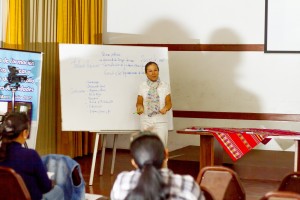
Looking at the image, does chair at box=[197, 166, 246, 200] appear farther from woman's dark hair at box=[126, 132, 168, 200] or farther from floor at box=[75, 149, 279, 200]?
floor at box=[75, 149, 279, 200]

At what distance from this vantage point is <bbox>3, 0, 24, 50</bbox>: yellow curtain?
5832 millimetres

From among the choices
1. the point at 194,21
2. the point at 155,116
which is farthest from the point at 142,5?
the point at 155,116

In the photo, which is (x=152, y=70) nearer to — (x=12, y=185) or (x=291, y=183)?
(x=291, y=183)

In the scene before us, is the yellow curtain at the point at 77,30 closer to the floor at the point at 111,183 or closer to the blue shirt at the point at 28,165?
the floor at the point at 111,183

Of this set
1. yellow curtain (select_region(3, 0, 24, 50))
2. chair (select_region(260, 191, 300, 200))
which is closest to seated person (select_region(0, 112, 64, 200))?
chair (select_region(260, 191, 300, 200))

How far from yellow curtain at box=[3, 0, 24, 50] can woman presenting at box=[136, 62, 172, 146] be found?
1589 millimetres

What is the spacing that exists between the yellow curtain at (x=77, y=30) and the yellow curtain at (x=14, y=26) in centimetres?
90

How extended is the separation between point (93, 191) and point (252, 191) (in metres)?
1.65

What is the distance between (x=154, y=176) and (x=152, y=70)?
3.50m

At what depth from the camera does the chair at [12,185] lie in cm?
268

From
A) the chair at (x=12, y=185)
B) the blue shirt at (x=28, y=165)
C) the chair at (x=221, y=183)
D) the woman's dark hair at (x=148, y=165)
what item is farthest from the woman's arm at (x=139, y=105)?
the woman's dark hair at (x=148, y=165)

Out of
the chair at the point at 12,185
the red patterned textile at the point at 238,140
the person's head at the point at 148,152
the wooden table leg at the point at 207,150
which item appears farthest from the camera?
the wooden table leg at the point at 207,150

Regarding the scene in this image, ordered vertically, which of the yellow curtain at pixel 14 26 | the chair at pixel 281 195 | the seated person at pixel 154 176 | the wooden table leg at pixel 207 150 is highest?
the yellow curtain at pixel 14 26

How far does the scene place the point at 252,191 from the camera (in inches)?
205
